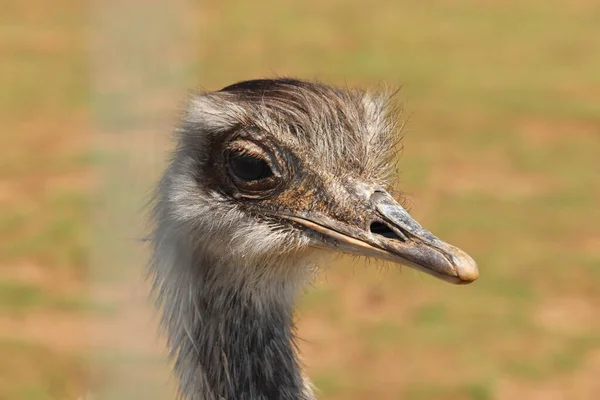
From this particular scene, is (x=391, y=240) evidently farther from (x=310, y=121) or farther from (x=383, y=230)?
(x=310, y=121)

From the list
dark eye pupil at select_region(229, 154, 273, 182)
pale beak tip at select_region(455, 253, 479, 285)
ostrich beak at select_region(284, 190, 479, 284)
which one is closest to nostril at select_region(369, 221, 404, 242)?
ostrich beak at select_region(284, 190, 479, 284)

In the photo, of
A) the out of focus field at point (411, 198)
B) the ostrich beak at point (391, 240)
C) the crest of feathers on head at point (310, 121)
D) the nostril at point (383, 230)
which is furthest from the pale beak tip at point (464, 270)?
the out of focus field at point (411, 198)

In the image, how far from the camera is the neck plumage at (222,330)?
2834mm

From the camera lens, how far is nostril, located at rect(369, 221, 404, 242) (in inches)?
106

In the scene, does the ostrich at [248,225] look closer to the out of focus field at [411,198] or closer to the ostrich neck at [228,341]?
the ostrich neck at [228,341]

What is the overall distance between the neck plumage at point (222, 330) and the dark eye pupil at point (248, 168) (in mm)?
221

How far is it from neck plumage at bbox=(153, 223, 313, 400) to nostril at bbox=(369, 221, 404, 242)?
0.30 metres

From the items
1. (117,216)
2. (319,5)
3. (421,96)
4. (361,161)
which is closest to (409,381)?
(361,161)

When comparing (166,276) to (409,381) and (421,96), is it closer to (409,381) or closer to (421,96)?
Result: (409,381)

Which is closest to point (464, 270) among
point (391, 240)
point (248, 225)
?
point (391, 240)

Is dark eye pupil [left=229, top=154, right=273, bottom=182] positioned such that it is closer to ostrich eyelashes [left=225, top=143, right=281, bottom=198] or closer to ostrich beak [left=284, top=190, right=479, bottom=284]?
ostrich eyelashes [left=225, top=143, right=281, bottom=198]

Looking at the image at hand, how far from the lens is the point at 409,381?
5.76m

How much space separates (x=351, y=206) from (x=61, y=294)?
4254 mm

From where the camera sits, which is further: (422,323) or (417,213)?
(417,213)
